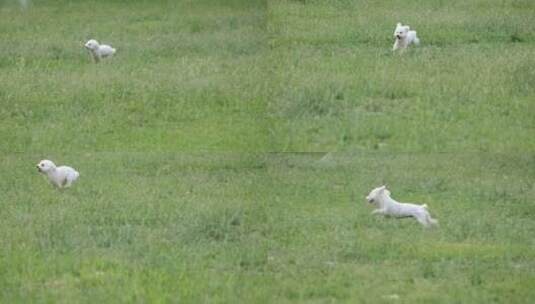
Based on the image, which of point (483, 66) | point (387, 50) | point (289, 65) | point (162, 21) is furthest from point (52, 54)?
point (483, 66)

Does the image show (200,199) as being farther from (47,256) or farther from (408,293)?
(408,293)

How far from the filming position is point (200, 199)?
9.80 ft

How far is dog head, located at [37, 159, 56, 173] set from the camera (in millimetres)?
3074

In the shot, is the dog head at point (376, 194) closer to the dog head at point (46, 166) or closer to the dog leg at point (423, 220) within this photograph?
the dog leg at point (423, 220)

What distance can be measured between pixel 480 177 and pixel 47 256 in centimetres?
93

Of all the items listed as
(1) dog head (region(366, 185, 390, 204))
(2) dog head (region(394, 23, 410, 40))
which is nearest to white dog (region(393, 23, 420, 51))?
(2) dog head (region(394, 23, 410, 40))

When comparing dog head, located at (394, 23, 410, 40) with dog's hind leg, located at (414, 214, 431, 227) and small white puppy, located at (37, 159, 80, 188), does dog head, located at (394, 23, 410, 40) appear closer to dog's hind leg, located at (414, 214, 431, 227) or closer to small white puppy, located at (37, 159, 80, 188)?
dog's hind leg, located at (414, 214, 431, 227)

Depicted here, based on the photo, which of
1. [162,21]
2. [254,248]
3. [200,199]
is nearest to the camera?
[254,248]

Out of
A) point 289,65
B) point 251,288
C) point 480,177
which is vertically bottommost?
point 251,288

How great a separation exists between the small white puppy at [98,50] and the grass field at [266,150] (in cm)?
3

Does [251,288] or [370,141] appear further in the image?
[370,141]

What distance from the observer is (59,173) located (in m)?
3.07

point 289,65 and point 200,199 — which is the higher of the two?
point 289,65

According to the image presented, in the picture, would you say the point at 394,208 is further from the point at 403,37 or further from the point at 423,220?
the point at 403,37
